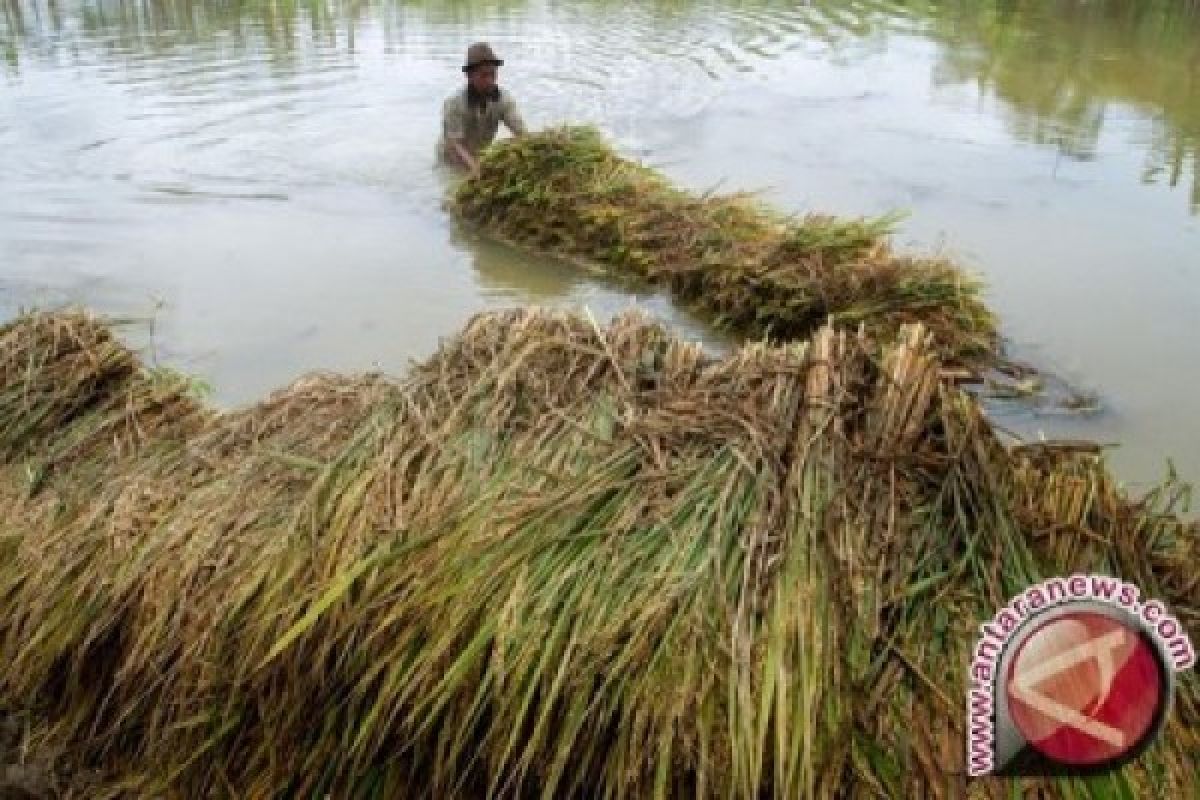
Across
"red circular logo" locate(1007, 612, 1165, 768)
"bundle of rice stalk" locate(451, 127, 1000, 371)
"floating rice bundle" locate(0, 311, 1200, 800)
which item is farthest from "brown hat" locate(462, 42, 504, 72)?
"red circular logo" locate(1007, 612, 1165, 768)

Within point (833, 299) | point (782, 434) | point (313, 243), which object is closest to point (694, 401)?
point (782, 434)

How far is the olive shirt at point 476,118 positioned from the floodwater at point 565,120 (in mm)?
463

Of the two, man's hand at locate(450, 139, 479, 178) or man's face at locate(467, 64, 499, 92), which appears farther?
man's face at locate(467, 64, 499, 92)

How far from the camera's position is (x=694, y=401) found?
3039 millimetres

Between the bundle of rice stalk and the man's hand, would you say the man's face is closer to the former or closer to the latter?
the man's hand

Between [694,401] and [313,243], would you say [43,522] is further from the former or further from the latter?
[313,243]

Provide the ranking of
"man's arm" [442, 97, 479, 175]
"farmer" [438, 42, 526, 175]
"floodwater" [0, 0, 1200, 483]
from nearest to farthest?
"floodwater" [0, 0, 1200, 483] → "farmer" [438, 42, 526, 175] → "man's arm" [442, 97, 479, 175]

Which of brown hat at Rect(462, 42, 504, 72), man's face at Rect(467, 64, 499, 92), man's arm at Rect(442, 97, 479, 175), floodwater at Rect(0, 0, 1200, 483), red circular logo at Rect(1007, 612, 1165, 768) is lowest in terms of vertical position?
floodwater at Rect(0, 0, 1200, 483)

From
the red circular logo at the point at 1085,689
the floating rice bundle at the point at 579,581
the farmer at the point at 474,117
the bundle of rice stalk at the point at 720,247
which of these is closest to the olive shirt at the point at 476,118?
the farmer at the point at 474,117

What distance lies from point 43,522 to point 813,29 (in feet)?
46.3

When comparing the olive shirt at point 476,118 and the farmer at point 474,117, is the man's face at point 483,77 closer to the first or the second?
the farmer at point 474,117

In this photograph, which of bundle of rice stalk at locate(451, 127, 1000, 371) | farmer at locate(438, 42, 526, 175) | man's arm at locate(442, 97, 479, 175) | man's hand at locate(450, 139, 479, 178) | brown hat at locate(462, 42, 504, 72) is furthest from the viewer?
man's arm at locate(442, 97, 479, 175)

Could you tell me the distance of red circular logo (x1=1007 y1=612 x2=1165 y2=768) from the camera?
216cm

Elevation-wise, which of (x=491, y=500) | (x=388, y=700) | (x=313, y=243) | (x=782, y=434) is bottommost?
(x=313, y=243)
